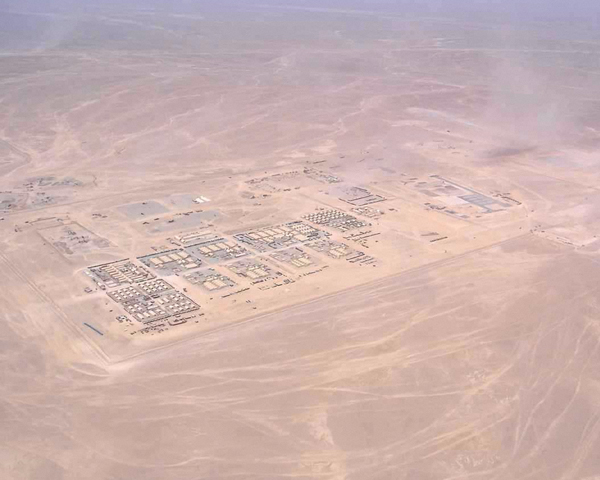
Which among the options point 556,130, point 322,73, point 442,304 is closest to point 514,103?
point 556,130

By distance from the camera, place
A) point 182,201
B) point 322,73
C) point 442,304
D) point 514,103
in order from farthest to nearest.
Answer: point 322,73 < point 514,103 < point 182,201 < point 442,304

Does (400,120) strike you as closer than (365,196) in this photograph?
No

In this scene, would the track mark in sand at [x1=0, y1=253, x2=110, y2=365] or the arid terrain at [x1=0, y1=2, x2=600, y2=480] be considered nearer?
the arid terrain at [x1=0, y1=2, x2=600, y2=480]

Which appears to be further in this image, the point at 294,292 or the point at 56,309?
the point at 294,292

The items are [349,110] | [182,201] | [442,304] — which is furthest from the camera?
[349,110]

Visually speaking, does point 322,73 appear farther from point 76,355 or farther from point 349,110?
point 76,355

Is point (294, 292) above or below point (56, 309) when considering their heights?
above

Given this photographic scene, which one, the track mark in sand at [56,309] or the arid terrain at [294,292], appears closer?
the arid terrain at [294,292]
